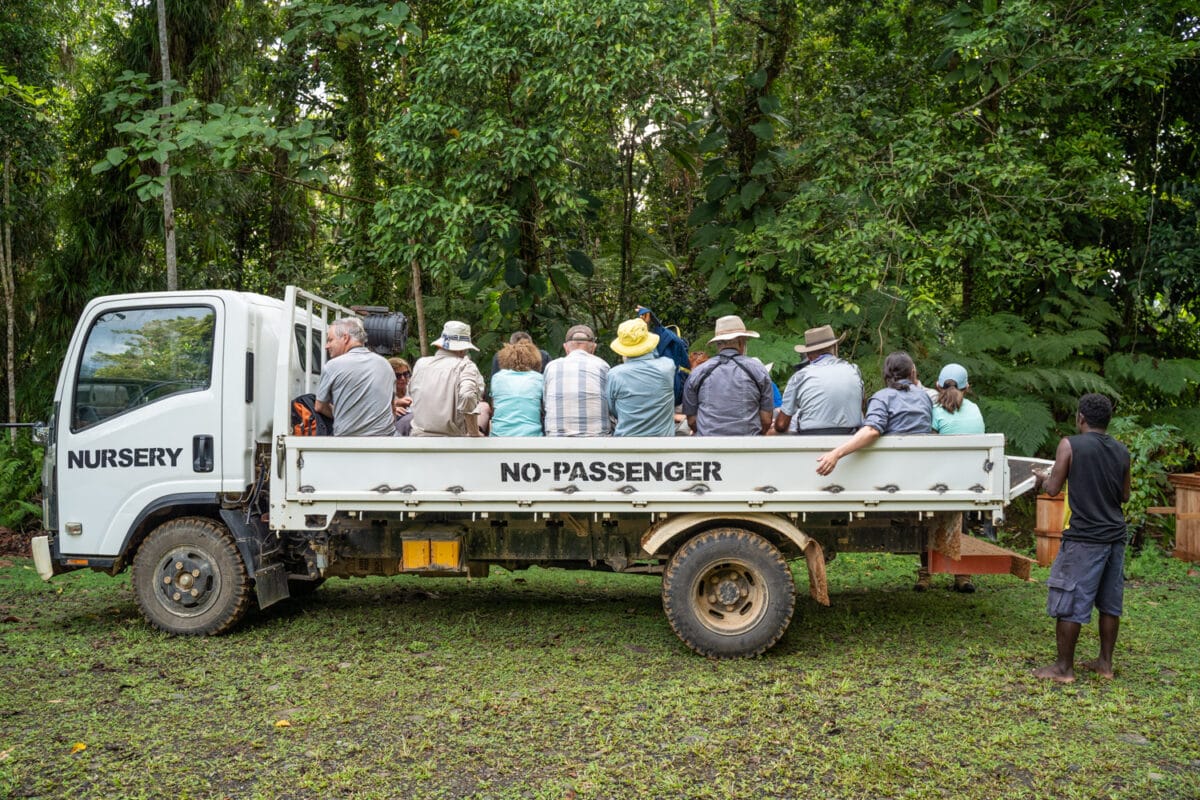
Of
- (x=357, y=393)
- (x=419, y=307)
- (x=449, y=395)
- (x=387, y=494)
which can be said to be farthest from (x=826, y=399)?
(x=419, y=307)

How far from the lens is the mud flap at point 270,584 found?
5.92 metres

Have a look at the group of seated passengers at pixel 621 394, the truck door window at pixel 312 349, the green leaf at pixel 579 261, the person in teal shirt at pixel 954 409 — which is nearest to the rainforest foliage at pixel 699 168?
the green leaf at pixel 579 261

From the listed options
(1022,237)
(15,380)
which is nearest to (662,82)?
(1022,237)

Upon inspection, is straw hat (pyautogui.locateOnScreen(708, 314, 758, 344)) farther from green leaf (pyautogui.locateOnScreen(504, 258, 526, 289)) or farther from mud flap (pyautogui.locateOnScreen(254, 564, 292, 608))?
green leaf (pyautogui.locateOnScreen(504, 258, 526, 289))

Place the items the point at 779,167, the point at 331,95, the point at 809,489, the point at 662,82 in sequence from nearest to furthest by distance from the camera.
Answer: the point at 809,489 < the point at 662,82 < the point at 779,167 < the point at 331,95

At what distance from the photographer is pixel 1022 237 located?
9273 mm

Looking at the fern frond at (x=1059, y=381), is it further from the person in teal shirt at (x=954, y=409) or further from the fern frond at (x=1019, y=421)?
the person in teal shirt at (x=954, y=409)

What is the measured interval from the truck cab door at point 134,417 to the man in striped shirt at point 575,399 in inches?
85.6

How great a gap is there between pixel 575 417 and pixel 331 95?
28.3 feet

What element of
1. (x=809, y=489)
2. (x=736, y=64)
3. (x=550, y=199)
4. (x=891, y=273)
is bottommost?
(x=809, y=489)

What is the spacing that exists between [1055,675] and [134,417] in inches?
232

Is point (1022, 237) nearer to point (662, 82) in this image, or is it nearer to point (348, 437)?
point (662, 82)

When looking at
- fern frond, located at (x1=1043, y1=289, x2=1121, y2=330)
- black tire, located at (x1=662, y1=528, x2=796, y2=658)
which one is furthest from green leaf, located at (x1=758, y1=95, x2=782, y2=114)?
black tire, located at (x1=662, y1=528, x2=796, y2=658)

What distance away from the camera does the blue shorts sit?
201 inches
